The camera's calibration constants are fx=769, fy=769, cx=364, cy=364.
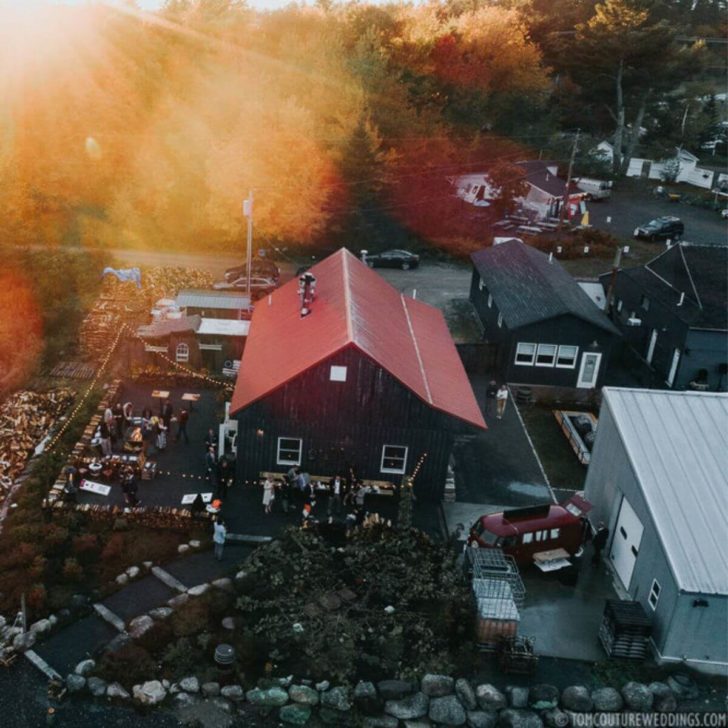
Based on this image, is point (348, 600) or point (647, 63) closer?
Result: point (348, 600)

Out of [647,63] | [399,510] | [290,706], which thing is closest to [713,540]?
[399,510]

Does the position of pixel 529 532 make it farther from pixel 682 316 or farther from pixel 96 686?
pixel 682 316

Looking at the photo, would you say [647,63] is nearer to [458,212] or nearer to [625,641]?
[458,212]

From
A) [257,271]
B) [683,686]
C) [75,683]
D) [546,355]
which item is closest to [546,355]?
[546,355]

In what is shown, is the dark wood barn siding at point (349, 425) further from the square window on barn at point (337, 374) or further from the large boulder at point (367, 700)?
the large boulder at point (367, 700)

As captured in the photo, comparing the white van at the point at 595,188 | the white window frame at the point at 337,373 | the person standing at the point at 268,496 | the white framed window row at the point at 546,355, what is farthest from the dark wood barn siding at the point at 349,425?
the white van at the point at 595,188
